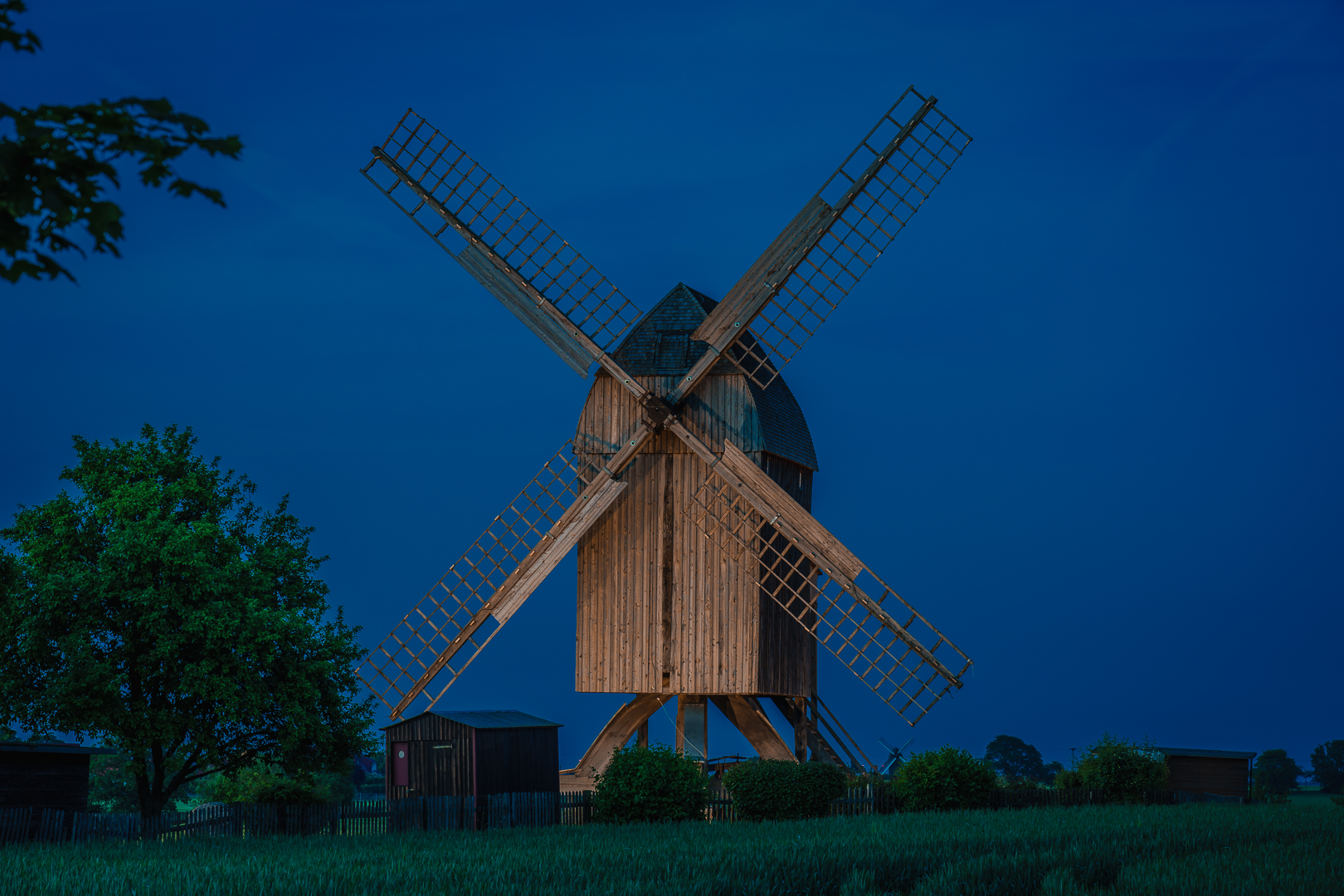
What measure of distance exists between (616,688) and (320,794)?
6.45m

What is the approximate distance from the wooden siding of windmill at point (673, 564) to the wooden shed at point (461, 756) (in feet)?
6.37

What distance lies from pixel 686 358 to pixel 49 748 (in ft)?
48.0

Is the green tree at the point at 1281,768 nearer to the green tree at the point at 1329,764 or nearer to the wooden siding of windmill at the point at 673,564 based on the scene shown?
the green tree at the point at 1329,764

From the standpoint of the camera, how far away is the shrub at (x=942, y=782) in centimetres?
2517

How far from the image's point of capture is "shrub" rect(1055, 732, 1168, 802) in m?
29.2

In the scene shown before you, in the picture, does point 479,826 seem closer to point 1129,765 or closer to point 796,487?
point 796,487

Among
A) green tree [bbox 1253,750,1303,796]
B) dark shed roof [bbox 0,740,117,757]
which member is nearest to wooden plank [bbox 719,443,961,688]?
dark shed roof [bbox 0,740,117,757]

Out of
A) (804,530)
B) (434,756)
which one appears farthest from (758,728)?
(434,756)

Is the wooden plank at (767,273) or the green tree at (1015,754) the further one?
the green tree at (1015,754)

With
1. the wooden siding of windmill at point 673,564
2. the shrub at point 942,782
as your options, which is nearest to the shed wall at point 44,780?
the wooden siding of windmill at point 673,564

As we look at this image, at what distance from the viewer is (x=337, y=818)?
22.2 metres

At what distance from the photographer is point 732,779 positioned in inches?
935

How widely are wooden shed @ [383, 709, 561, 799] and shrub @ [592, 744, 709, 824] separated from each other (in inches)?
75.9

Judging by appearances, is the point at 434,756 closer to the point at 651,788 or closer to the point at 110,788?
the point at 651,788
